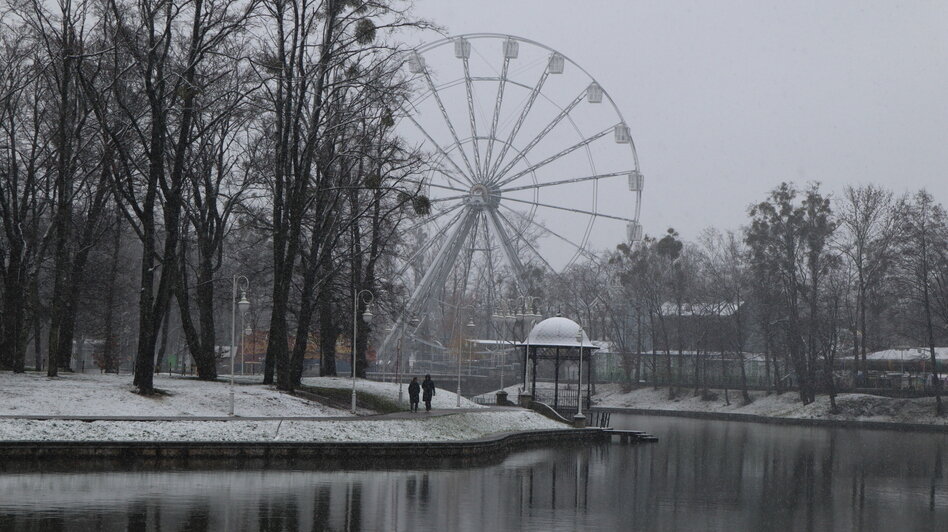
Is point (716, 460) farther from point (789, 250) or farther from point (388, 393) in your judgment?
point (789, 250)

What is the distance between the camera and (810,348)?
260 feet

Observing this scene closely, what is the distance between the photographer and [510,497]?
2455 centimetres

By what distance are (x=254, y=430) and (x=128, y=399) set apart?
505cm

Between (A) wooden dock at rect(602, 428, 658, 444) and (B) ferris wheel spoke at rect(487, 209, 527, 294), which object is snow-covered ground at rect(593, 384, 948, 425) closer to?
(B) ferris wheel spoke at rect(487, 209, 527, 294)

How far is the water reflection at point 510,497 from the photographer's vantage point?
63.4 feet

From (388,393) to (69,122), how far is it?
1653 centimetres

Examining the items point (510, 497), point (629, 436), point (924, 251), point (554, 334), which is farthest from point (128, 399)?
point (924, 251)

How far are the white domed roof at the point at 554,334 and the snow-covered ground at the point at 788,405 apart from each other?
27703 millimetres

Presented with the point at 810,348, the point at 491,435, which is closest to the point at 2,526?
the point at 491,435

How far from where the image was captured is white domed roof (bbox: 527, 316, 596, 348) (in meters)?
53.6

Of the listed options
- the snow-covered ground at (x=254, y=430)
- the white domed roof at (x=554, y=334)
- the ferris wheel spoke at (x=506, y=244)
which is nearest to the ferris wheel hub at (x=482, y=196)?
the ferris wheel spoke at (x=506, y=244)

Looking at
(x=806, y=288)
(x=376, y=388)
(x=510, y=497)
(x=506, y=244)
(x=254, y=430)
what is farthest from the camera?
(x=806, y=288)

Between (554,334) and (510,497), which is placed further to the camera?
(554,334)

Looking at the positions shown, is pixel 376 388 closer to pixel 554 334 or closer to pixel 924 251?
pixel 554 334
